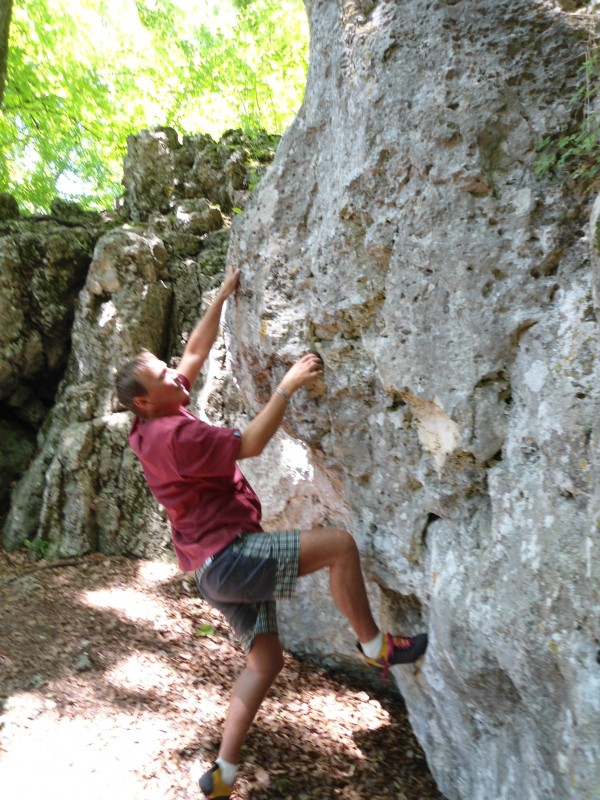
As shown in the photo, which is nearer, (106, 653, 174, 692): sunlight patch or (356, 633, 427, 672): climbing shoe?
(356, 633, 427, 672): climbing shoe

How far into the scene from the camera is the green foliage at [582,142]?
263 cm

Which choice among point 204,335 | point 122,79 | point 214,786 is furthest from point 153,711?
point 122,79

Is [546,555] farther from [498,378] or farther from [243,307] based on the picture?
[243,307]

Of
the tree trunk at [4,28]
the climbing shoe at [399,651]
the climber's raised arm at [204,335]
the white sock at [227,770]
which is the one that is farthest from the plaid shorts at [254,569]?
the tree trunk at [4,28]

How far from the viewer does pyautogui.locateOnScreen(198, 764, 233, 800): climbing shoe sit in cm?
321

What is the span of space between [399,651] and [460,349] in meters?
1.68

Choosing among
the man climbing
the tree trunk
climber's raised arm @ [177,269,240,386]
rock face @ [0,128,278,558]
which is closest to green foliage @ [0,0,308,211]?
the tree trunk

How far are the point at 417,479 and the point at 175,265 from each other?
15.2ft

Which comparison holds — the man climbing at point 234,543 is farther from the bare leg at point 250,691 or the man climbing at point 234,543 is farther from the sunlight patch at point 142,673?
the sunlight patch at point 142,673

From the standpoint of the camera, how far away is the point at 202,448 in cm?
329

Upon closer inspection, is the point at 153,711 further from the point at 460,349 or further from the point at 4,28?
the point at 4,28

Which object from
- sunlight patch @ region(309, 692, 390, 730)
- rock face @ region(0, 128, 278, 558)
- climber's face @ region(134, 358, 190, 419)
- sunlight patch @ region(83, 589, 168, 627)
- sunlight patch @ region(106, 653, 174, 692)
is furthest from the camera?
rock face @ region(0, 128, 278, 558)

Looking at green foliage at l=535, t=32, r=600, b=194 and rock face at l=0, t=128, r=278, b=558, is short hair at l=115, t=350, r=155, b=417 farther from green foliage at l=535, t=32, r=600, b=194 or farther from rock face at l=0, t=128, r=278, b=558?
rock face at l=0, t=128, r=278, b=558

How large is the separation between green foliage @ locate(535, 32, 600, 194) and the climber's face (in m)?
2.13
